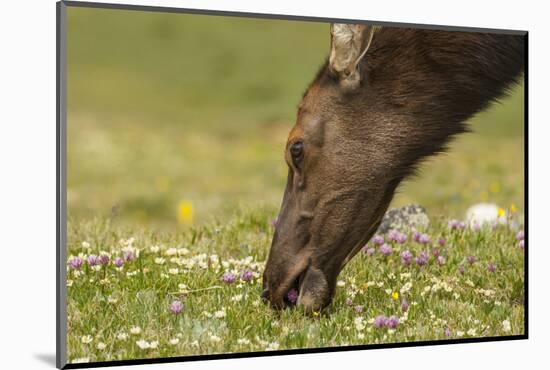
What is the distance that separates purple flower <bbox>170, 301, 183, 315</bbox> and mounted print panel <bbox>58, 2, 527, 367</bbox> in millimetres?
14

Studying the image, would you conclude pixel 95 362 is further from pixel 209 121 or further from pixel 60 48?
pixel 209 121

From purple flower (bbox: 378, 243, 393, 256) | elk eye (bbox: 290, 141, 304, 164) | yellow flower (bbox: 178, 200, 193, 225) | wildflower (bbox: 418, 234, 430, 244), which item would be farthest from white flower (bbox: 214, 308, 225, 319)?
wildflower (bbox: 418, 234, 430, 244)

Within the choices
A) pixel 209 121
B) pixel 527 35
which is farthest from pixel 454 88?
pixel 209 121

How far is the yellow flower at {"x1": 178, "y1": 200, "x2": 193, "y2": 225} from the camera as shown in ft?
26.1

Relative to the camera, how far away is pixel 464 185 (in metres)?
9.06

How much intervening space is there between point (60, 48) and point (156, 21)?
10.5 ft

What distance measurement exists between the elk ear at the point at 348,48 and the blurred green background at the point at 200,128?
1259mm

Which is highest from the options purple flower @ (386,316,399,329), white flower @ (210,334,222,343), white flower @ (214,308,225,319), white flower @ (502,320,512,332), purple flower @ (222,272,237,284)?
purple flower @ (222,272,237,284)

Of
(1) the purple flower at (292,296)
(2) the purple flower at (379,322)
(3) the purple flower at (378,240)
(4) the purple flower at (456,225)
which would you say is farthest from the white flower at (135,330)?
(4) the purple flower at (456,225)

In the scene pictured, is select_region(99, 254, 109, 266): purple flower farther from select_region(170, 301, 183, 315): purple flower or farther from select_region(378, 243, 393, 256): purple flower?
select_region(378, 243, 393, 256): purple flower

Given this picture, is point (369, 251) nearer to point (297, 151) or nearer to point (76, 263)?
point (297, 151)

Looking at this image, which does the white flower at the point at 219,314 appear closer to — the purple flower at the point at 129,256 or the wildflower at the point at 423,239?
the purple flower at the point at 129,256

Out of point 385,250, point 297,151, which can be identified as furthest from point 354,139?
point 385,250

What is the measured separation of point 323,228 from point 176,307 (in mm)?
967
